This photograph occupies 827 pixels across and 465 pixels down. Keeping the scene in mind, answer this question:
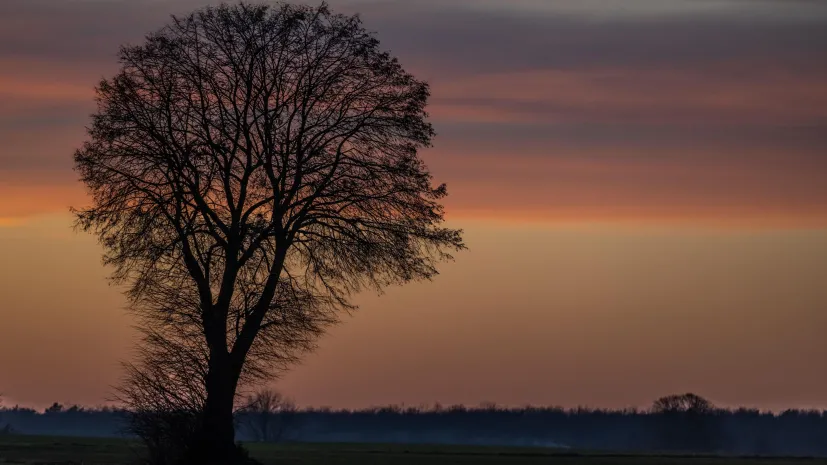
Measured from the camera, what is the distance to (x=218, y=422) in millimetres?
36500

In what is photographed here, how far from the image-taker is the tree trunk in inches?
1420

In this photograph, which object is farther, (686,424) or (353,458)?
(686,424)

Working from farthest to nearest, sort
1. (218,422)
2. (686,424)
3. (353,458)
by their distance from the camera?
(686,424) < (353,458) < (218,422)

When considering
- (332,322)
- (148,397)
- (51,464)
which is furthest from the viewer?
(51,464)

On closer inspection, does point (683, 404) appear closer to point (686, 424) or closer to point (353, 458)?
point (686, 424)

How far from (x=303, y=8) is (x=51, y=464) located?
66.6 ft

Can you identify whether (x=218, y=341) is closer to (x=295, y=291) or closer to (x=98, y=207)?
(x=295, y=291)

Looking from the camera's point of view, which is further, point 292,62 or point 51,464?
point 51,464

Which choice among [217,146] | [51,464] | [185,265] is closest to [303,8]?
[217,146]

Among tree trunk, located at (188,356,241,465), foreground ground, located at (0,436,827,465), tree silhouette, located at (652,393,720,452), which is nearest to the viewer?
tree trunk, located at (188,356,241,465)

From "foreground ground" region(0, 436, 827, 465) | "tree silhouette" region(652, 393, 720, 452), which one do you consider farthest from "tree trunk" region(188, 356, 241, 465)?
"tree silhouette" region(652, 393, 720, 452)

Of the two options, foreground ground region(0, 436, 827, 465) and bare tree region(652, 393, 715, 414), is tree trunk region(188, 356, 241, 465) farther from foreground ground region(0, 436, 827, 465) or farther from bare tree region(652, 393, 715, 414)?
bare tree region(652, 393, 715, 414)

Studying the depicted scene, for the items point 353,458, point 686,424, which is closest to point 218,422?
point 353,458

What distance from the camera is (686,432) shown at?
160 metres
